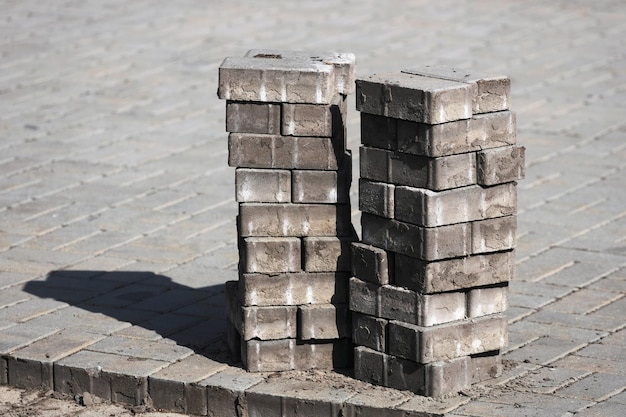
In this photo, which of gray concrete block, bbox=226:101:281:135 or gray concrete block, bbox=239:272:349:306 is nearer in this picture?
gray concrete block, bbox=226:101:281:135

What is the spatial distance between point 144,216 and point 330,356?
3239mm

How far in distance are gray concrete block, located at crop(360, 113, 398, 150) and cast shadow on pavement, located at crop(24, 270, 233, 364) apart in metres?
1.45

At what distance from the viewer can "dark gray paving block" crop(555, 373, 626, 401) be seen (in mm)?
6473

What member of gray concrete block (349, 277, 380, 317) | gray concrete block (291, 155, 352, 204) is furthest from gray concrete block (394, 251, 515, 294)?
gray concrete block (291, 155, 352, 204)

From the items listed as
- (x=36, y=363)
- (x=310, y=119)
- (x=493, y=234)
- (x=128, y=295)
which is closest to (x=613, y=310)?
(x=493, y=234)

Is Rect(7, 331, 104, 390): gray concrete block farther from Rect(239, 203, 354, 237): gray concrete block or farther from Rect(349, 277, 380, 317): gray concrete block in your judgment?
Rect(349, 277, 380, 317): gray concrete block

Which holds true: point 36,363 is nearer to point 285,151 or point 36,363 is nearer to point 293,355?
point 293,355

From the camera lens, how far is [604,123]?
12.2 m

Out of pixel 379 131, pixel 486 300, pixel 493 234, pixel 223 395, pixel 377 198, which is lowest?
pixel 223 395

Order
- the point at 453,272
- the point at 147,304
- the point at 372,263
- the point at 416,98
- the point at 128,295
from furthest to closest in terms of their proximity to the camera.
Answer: the point at 128,295 → the point at 147,304 → the point at 372,263 → the point at 453,272 → the point at 416,98

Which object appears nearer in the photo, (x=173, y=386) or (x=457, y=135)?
(x=457, y=135)

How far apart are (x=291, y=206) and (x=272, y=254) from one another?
270 millimetres

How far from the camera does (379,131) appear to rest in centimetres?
647

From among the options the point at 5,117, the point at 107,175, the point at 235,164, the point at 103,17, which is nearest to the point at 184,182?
the point at 107,175
